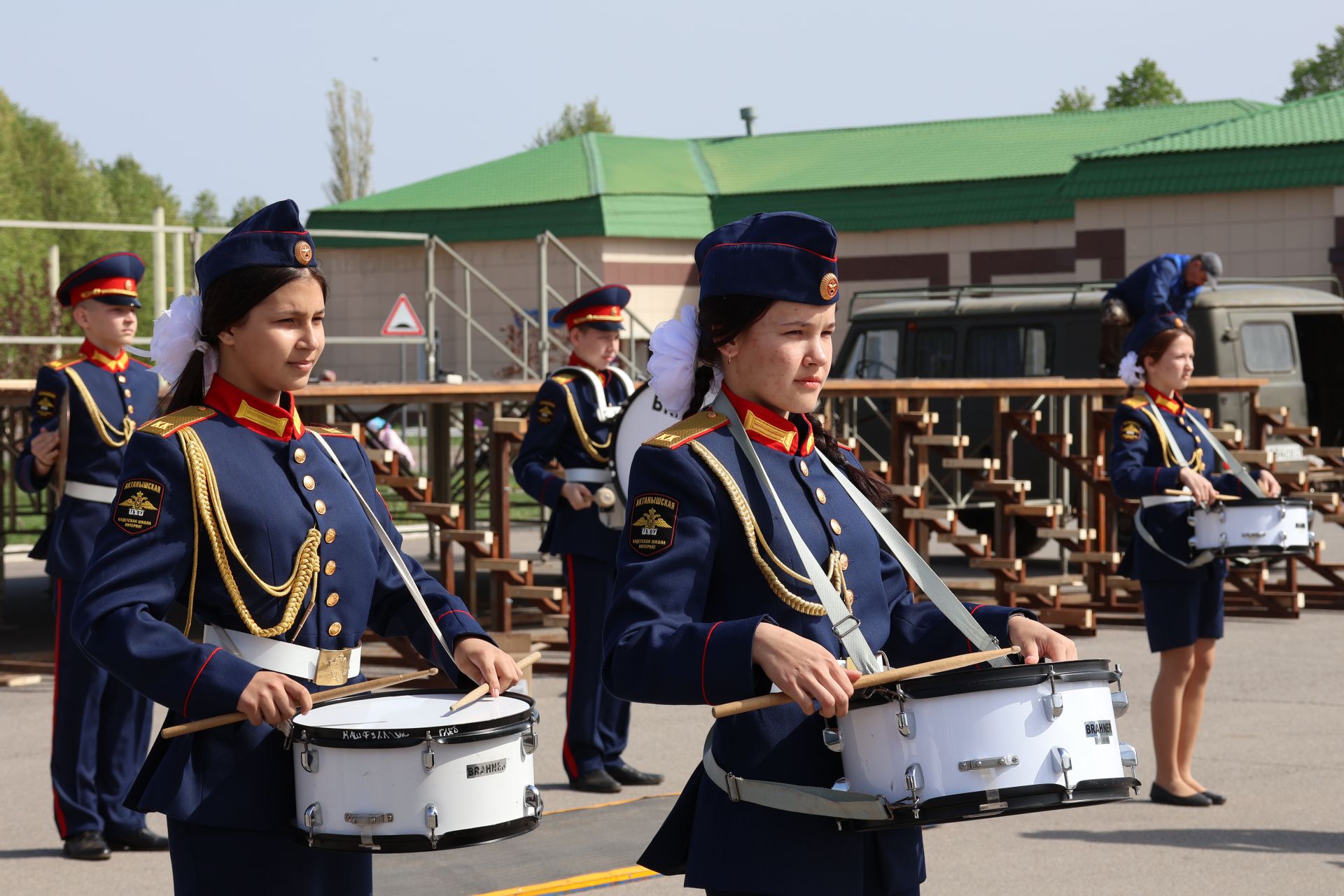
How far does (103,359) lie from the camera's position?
23.6 ft

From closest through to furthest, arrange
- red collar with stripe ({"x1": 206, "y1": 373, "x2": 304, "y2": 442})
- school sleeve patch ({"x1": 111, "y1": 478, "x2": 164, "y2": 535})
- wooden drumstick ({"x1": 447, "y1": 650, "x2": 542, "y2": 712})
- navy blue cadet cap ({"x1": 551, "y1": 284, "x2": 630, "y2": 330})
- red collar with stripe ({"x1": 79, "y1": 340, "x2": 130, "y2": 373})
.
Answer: school sleeve patch ({"x1": 111, "y1": 478, "x2": 164, "y2": 535}) → wooden drumstick ({"x1": 447, "y1": 650, "x2": 542, "y2": 712}) → red collar with stripe ({"x1": 206, "y1": 373, "x2": 304, "y2": 442}) → red collar with stripe ({"x1": 79, "y1": 340, "x2": 130, "y2": 373}) → navy blue cadet cap ({"x1": 551, "y1": 284, "x2": 630, "y2": 330})

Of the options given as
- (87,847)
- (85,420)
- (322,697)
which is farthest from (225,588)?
(85,420)

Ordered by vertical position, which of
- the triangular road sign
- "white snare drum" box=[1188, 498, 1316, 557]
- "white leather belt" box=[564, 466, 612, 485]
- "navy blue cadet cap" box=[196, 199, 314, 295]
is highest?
the triangular road sign

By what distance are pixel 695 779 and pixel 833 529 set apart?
20.6 inches

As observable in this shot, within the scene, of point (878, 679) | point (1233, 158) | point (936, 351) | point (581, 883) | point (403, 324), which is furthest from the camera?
point (1233, 158)

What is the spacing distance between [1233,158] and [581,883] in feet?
76.4

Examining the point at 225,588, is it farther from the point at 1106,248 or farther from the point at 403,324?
the point at 1106,248

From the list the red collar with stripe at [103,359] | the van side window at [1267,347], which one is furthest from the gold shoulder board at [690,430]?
the van side window at [1267,347]

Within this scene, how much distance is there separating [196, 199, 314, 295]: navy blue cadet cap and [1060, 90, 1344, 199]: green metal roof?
2470 centimetres

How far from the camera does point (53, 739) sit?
638 cm

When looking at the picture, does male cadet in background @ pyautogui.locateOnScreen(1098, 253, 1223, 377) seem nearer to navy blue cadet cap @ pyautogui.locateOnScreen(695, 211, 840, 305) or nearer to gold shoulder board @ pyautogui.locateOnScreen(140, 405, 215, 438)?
navy blue cadet cap @ pyautogui.locateOnScreen(695, 211, 840, 305)

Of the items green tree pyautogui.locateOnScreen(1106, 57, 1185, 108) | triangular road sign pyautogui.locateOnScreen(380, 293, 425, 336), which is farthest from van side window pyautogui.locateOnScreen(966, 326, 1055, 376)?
green tree pyautogui.locateOnScreen(1106, 57, 1185, 108)

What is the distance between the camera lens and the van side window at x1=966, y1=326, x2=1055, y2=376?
15.1m

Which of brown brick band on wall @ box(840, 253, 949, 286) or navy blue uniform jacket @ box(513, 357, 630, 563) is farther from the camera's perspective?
brown brick band on wall @ box(840, 253, 949, 286)
